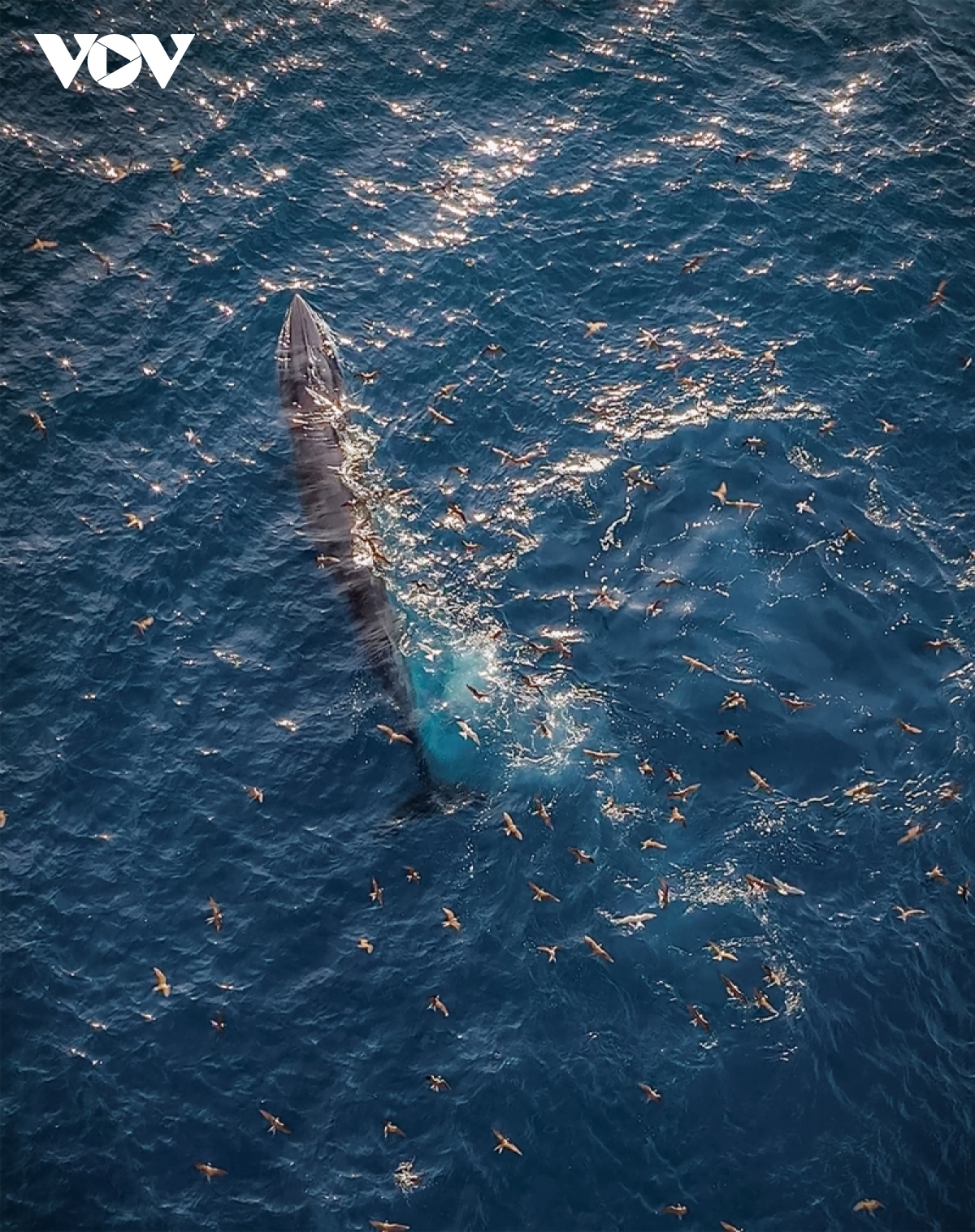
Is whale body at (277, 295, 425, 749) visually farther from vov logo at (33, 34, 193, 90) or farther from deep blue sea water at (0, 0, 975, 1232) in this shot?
vov logo at (33, 34, 193, 90)

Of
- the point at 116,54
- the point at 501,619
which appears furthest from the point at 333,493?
the point at 116,54

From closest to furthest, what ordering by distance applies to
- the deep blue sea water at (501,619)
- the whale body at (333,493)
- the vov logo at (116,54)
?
the deep blue sea water at (501,619), the whale body at (333,493), the vov logo at (116,54)

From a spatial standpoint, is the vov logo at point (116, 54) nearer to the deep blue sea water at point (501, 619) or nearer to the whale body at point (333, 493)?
the deep blue sea water at point (501, 619)

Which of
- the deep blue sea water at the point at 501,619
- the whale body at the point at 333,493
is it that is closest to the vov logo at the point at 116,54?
the deep blue sea water at the point at 501,619

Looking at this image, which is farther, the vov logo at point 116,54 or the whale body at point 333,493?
the vov logo at point 116,54

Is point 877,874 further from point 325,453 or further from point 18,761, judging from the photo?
point 18,761

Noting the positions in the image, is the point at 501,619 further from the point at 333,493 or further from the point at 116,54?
the point at 116,54

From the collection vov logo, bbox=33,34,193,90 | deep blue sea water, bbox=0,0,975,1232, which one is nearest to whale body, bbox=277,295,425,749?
deep blue sea water, bbox=0,0,975,1232
